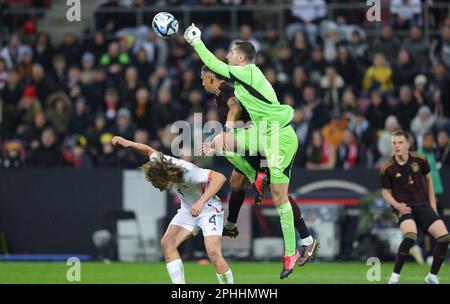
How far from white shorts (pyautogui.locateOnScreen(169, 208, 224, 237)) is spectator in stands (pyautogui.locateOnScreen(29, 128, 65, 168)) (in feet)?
30.9

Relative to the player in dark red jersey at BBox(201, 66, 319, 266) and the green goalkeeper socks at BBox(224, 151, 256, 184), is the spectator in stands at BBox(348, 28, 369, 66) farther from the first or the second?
the green goalkeeper socks at BBox(224, 151, 256, 184)

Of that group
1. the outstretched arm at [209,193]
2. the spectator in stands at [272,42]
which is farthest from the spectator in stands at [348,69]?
the outstretched arm at [209,193]

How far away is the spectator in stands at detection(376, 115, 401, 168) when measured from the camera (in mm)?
22453

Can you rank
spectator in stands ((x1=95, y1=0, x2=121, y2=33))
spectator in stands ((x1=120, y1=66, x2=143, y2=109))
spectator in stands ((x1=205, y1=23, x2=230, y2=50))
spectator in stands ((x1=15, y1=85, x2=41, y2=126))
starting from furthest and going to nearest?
spectator in stands ((x1=95, y1=0, x2=121, y2=33)) → spectator in stands ((x1=205, y1=23, x2=230, y2=50)) → spectator in stands ((x1=15, y1=85, x2=41, y2=126)) → spectator in stands ((x1=120, y1=66, x2=143, y2=109))

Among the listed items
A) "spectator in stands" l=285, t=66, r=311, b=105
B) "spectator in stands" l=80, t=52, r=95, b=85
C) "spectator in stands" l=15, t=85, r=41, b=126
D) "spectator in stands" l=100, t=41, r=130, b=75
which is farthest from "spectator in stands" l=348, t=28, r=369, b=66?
"spectator in stands" l=15, t=85, r=41, b=126

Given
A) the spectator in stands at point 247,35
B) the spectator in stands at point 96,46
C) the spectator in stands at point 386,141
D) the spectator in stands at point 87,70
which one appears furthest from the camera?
the spectator in stands at point 96,46

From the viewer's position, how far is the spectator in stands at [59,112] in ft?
79.9

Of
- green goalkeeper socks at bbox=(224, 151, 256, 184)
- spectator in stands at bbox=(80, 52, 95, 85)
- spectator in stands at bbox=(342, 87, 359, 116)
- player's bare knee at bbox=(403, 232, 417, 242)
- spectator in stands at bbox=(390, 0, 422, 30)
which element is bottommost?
player's bare knee at bbox=(403, 232, 417, 242)

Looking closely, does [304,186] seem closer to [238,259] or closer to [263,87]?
[238,259]

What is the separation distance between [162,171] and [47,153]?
32.7ft

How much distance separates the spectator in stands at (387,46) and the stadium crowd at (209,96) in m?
0.03

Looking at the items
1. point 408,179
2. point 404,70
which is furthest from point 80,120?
point 408,179

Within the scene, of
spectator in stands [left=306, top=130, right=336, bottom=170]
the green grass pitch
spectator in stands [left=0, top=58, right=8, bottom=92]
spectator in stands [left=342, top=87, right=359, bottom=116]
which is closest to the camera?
the green grass pitch

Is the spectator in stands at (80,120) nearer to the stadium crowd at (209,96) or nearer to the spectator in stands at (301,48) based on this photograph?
the stadium crowd at (209,96)
